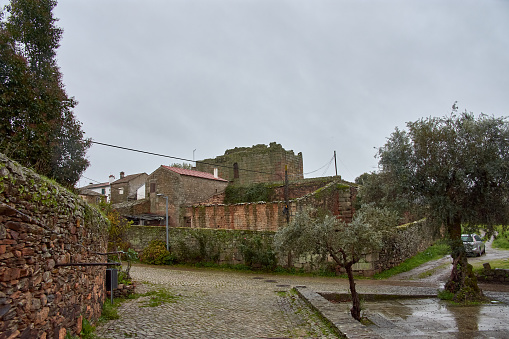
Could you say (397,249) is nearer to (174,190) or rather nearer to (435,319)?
(435,319)

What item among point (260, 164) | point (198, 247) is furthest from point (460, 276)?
point (260, 164)

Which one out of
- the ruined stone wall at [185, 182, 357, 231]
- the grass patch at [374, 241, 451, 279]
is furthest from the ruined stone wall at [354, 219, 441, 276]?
the ruined stone wall at [185, 182, 357, 231]

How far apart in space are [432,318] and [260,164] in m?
30.9

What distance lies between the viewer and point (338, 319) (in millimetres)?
7633

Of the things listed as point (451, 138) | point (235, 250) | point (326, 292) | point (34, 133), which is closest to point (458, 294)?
point (326, 292)

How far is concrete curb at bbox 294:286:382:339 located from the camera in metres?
6.37

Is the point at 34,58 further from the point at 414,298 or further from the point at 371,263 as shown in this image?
the point at 371,263

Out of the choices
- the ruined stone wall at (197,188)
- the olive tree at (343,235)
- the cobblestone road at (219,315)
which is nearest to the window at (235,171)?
the ruined stone wall at (197,188)

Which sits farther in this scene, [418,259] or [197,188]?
[197,188]

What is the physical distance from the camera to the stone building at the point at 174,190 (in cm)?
3053

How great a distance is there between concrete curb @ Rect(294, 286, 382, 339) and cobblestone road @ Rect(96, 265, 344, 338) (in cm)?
19

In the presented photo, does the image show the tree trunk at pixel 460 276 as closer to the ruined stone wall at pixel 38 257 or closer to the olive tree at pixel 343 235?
the olive tree at pixel 343 235

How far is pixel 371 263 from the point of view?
56.8 ft

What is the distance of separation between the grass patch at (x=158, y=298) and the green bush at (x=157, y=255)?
966 cm
